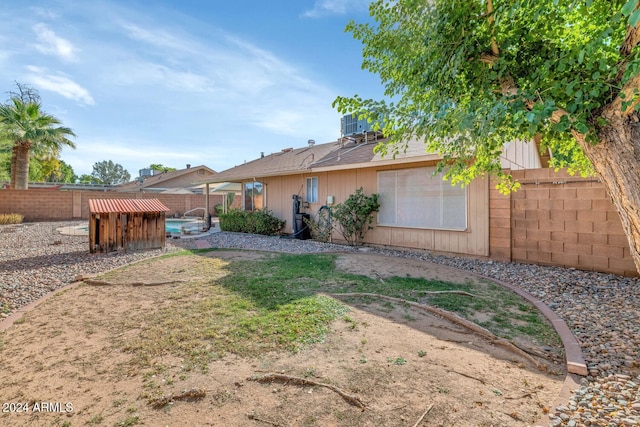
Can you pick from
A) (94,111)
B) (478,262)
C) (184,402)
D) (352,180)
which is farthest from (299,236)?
(94,111)

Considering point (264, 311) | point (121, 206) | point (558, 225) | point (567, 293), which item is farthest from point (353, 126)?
point (264, 311)

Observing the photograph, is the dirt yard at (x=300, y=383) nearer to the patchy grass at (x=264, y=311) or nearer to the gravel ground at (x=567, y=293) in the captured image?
the patchy grass at (x=264, y=311)

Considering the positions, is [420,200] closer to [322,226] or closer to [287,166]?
[322,226]

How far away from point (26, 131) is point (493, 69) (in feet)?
75.3

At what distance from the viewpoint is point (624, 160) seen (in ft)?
8.50

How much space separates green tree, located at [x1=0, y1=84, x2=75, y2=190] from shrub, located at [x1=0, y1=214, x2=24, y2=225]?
2.51 metres

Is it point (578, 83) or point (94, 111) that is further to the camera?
point (94, 111)

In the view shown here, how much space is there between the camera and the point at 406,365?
2674 millimetres

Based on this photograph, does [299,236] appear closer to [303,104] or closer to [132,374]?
[303,104]

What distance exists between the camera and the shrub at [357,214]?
9242 millimetres

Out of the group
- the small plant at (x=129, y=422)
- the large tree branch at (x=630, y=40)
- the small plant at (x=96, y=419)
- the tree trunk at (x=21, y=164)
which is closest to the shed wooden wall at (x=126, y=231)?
the small plant at (x=96, y=419)

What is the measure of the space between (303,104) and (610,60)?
989 centimetres

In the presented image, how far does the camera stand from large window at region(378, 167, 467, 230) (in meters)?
7.83

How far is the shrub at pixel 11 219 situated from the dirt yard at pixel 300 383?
56.3 feet
